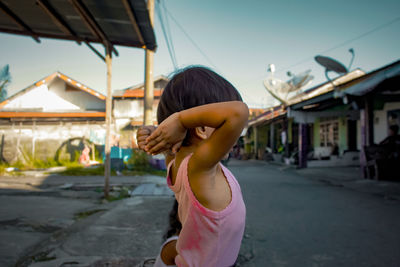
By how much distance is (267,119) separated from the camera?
15281 millimetres

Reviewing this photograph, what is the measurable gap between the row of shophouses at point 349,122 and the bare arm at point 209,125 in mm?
5486

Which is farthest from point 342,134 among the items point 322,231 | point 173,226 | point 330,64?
point 173,226

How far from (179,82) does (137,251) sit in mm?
1542

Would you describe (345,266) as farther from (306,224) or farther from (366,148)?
(366,148)

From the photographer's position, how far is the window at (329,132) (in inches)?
496

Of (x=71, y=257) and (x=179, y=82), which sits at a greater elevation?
(x=179, y=82)

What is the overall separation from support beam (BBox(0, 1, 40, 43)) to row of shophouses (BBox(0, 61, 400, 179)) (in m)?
3.11

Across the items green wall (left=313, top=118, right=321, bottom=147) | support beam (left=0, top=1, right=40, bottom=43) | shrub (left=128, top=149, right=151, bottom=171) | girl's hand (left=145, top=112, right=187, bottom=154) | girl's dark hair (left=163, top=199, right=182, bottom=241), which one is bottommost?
girl's dark hair (left=163, top=199, right=182, bottom=241)

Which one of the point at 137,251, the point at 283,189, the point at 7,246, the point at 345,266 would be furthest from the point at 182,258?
the point at 283,189

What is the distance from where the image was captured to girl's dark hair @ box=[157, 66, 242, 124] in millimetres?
990

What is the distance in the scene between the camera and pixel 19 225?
266 centimetres

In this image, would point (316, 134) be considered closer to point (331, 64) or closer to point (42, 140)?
point (331, 64)

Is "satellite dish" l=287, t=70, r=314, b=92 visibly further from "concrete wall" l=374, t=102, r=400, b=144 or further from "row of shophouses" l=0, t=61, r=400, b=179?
"concrete wall" l=374, t=102, r=400, b=144

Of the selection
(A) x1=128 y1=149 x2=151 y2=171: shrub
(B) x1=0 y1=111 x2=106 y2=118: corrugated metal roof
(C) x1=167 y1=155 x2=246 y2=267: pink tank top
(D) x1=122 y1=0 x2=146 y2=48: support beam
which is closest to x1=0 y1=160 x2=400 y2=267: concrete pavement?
(C) x1=167 y1=155 x2=246 y2=267: pink tank top
